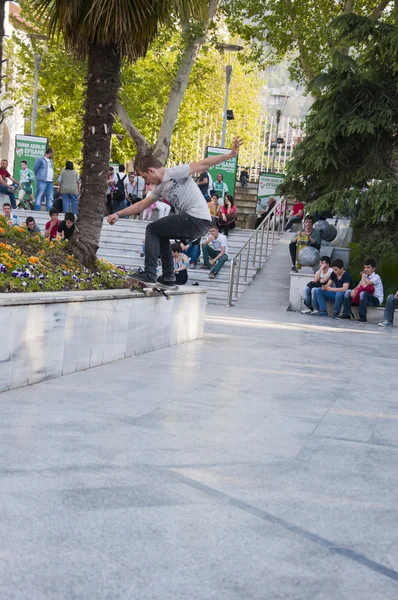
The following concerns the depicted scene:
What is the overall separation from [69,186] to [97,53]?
14.5 metres

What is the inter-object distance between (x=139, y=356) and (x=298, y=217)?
19.6 m

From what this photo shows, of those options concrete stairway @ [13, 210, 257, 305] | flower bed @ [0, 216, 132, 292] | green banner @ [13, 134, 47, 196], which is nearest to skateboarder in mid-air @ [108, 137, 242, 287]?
flower bed @ [0, 216, 132, 292]

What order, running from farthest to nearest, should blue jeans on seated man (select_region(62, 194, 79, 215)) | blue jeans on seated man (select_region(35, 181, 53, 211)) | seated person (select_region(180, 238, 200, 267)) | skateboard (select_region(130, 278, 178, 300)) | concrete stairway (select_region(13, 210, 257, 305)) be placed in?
1. blue jeans on seated man (select_region(35, 181, 53, 211))
2. blue jeans on seated man (select_region(62, 194, 79, 215))
3. seated person (select_region(180, 238, 200, 267))
4. concrete stairway (select_region(13, 210, 257, 305))
5. skateboard (select_region(130, 278, 178, 300))

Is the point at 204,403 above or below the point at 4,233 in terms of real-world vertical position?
below

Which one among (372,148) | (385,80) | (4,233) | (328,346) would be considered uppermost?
(385,80)

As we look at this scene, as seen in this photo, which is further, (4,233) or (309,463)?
(4,233)

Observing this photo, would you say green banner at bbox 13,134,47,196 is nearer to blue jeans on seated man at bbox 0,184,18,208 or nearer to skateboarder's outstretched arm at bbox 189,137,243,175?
blue jeans on seated man at bbox 0,184,18,208

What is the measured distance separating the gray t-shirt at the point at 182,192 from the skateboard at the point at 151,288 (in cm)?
112

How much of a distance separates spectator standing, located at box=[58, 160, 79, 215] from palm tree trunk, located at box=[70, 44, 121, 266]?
13974 mm

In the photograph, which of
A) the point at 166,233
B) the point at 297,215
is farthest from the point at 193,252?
the point at 166,233

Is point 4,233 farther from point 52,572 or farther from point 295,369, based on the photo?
point 52,572

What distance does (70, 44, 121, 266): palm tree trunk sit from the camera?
11781 mm

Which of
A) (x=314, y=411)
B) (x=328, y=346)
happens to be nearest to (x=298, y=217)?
(x=328, y=346)

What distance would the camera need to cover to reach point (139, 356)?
10.3 m
